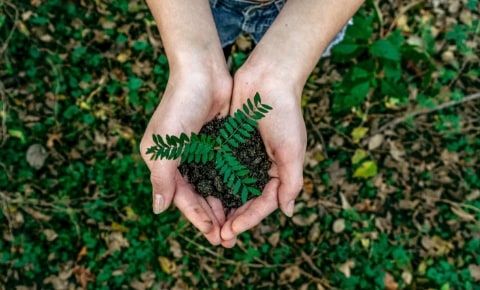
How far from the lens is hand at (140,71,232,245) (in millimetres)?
2398

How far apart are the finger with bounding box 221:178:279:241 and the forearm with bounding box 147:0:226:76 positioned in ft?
2.28

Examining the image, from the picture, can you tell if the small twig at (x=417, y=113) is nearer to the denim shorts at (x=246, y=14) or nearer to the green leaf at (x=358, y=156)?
the green leaf at (x=358, y=156)

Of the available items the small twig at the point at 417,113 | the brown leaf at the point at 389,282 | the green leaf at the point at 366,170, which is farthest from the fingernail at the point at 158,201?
the small twig at the point at 417,113

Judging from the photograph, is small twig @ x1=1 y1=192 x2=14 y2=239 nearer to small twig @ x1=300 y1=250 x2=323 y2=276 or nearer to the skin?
the skin

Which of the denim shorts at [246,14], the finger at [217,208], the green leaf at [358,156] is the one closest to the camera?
the finger at [217,208]

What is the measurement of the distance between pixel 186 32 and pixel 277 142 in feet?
2.35

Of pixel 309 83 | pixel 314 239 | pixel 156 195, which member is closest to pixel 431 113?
pixel 309 83

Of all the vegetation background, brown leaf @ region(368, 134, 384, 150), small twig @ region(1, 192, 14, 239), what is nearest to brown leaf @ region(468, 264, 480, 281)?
the vegetation background

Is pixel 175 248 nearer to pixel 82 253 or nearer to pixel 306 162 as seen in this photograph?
pixel 82 253

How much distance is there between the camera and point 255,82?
257 centimetres

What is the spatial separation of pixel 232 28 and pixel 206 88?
2.95 feet

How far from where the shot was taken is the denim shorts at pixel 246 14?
2813 mm

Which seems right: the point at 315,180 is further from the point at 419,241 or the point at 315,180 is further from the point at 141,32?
the point at 141,32

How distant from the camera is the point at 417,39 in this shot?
425 centimetres
